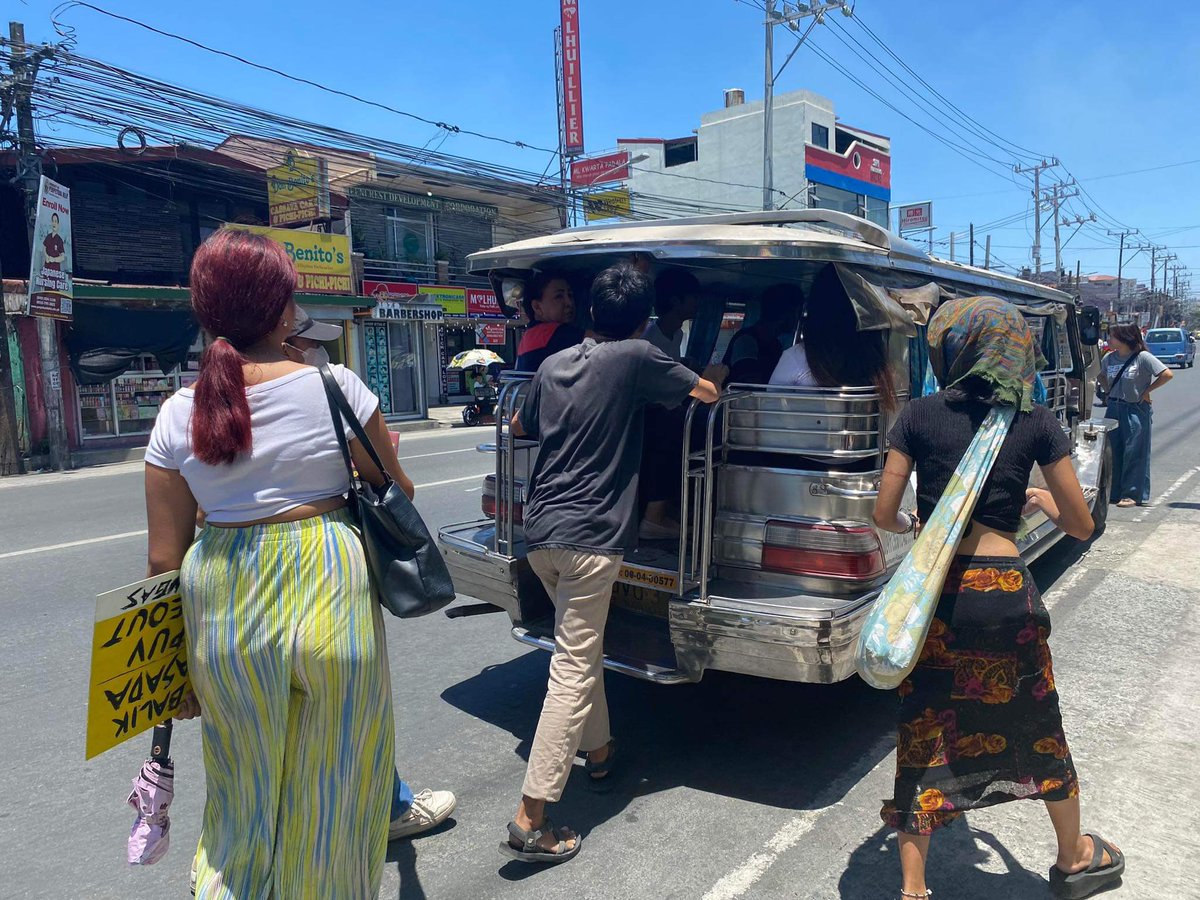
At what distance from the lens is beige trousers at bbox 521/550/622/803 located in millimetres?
3053

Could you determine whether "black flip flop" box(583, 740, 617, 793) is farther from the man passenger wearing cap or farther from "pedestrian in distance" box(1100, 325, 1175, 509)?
"pedestrian in distance" box(1100, 325, 1175, 509)

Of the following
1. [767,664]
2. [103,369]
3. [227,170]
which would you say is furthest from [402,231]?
[767,664]

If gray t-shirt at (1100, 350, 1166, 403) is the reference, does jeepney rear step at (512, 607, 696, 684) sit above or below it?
below

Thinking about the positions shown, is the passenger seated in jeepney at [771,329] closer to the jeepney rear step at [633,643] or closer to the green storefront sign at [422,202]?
the jeepney rear step at [633,643]

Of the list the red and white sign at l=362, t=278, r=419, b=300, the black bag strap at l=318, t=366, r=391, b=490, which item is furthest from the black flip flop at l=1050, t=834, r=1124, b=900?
the red and white sign at l=362, t=278, r=419, b=300

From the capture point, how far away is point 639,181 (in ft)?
152

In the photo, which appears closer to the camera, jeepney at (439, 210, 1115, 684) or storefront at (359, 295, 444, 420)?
jeepney at (439, 210, 1115, 684)

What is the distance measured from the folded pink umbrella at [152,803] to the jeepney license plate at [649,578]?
6.09 feet

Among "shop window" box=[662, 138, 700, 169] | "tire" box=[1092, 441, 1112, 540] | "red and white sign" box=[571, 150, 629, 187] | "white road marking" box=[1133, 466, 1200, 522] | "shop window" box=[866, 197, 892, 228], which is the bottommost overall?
"white road marking" box=[1133, 466, 1200, 522]

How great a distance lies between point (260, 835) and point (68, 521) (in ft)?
28.4

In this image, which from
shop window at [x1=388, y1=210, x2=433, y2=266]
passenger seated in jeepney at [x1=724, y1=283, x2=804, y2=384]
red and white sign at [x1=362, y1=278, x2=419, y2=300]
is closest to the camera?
passenger seated in jeepney at [x1=724, y1=283, x2=804, y2=384]

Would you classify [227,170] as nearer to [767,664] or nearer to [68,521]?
[68,521]

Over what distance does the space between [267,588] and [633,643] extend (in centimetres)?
219

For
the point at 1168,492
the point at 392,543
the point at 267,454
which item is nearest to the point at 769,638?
the point at 392,543
